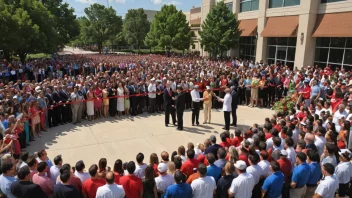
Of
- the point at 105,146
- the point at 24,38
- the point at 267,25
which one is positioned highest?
the point at 267,25

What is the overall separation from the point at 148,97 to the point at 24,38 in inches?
664

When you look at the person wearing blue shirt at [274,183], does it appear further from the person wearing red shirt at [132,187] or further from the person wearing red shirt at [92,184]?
the person wearing red shirt at [92,184]

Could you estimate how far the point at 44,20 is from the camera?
28969mm

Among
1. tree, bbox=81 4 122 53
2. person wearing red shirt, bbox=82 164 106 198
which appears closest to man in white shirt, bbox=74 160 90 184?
person wearing red shirt, bbox=82 164 106 198

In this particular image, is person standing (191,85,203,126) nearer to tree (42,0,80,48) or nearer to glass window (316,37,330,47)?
glass window (316,37,330,47)

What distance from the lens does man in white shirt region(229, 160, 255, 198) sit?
4566 mm

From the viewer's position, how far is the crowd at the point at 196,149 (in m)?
4.60

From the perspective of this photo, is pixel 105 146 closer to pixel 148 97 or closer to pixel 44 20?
pixel 148 97

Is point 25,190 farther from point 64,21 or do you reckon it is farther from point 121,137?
point 64,21

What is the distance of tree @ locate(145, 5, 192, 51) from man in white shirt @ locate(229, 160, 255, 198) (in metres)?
41.2

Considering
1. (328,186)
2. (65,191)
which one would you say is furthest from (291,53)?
(65,191)

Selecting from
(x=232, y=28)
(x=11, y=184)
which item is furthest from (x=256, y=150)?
(x=232, y=28)

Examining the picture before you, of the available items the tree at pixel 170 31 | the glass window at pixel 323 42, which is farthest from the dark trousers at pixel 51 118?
the tree at pixel 170 31

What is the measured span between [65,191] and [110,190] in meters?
0.70
